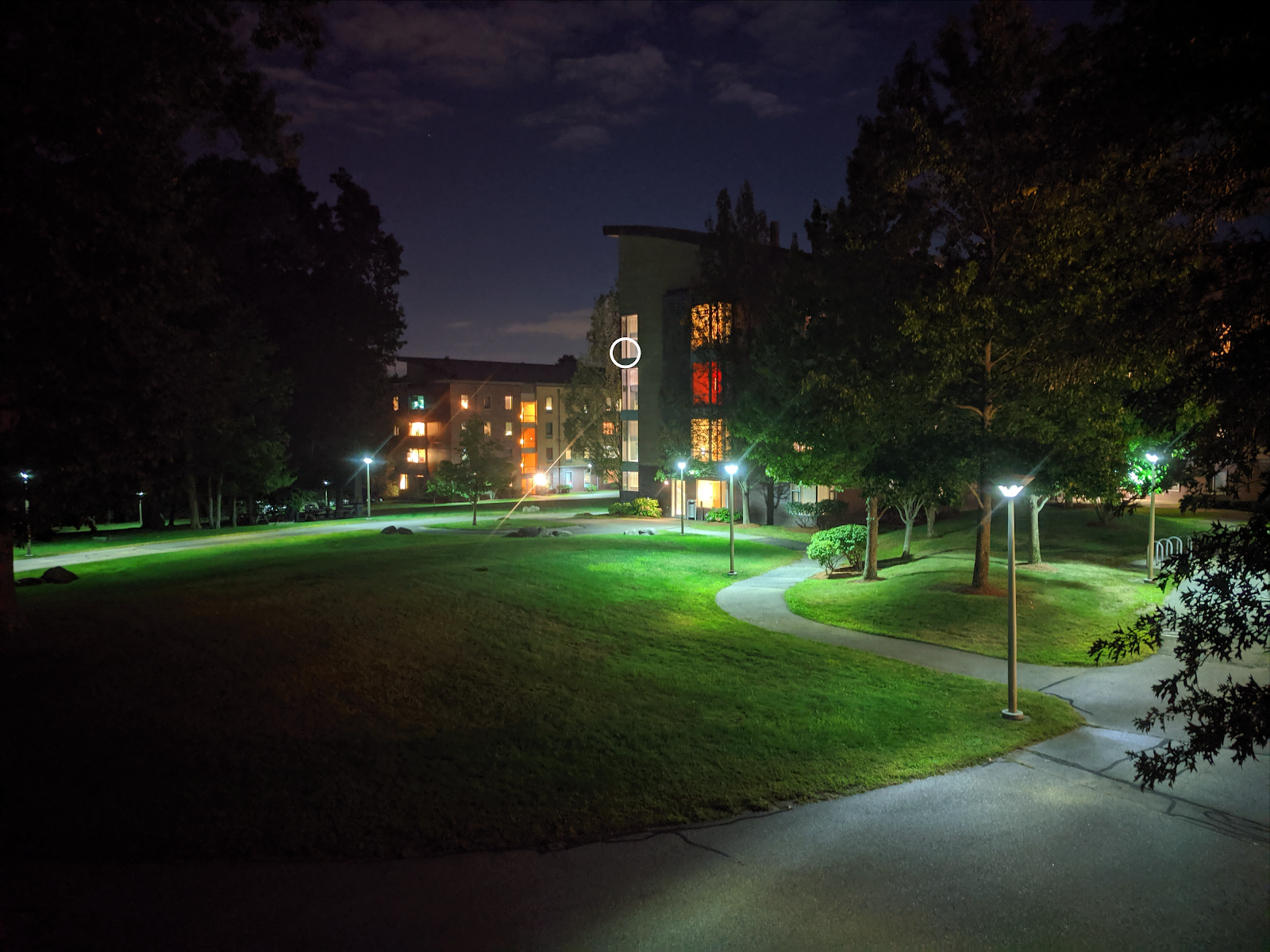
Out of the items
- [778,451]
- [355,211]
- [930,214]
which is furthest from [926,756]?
[355,211]

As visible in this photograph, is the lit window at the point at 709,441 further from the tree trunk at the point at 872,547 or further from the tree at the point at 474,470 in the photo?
the tree trunk at the point at 872,547

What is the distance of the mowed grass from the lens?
297 inches

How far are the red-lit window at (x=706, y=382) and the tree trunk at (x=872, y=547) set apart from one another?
21118 mm

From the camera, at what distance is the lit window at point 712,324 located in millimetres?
41344

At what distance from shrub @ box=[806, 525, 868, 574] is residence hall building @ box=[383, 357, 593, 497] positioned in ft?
200

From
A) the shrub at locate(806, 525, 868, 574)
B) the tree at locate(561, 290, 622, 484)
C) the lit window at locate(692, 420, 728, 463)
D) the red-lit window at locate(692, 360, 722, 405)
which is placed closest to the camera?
the shrub at locate(806, 525, 868, 574)

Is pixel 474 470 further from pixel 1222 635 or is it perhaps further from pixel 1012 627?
pixel 1222 635

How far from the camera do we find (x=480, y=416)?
8731cm

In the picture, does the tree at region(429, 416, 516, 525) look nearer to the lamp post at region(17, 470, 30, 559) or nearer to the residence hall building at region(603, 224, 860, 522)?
the residence hall building at region(603, 224, 860, 522)

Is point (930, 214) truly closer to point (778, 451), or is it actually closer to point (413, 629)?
point (778, 451)

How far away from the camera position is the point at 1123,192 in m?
9.45

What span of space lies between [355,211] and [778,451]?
4177cm

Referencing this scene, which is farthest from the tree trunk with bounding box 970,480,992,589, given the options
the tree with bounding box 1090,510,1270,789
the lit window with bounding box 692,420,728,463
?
the lit window with bounding box 692,420,728,463

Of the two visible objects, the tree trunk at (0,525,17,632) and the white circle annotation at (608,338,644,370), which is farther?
the white circle annotation at (608,338,644,370)
